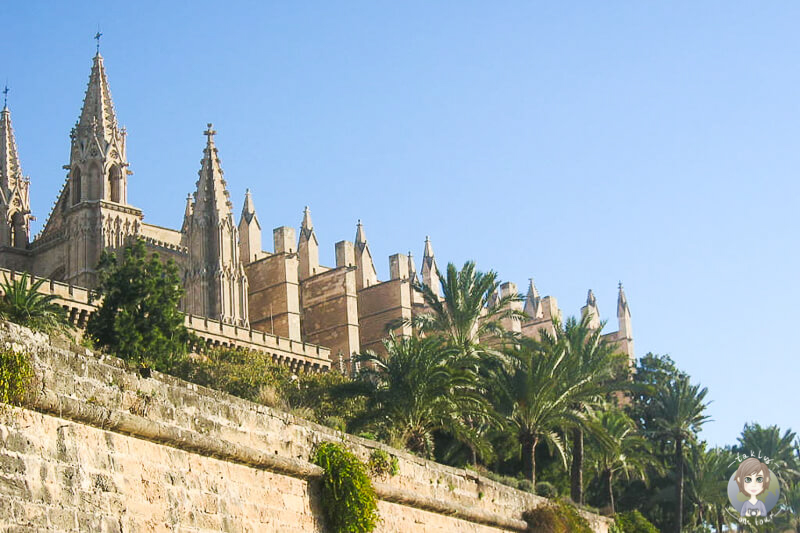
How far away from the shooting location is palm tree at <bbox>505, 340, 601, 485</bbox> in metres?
27.7

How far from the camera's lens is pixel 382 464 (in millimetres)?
15359

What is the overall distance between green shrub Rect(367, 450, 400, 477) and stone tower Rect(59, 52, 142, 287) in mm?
31878

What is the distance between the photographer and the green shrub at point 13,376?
946 cm

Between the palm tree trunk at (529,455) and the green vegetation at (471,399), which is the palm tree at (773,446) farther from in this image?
the palm tree trunk at (529,455)

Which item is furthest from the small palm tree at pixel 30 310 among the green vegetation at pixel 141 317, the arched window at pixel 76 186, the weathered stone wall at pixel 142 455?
the arched window at pixel 76 186

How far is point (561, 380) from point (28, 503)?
20205 millimetres

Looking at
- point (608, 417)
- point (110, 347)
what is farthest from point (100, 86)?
point (608, 417)

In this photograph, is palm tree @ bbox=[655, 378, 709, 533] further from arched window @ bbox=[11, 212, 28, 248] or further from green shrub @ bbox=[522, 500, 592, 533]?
arched window @ bbox=[11, 212, 28, 248]

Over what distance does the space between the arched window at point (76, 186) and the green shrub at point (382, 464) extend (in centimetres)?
3450

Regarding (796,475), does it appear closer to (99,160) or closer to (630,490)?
(630,490)

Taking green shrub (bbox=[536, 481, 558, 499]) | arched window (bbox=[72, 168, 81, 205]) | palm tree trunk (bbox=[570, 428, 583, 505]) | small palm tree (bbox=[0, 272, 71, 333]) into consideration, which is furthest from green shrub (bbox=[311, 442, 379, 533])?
arched window (bbox=[72, 168, 81, 205])

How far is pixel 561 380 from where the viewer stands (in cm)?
2867

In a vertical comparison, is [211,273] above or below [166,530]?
above

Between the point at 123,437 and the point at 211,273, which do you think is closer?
the point at 123,437
